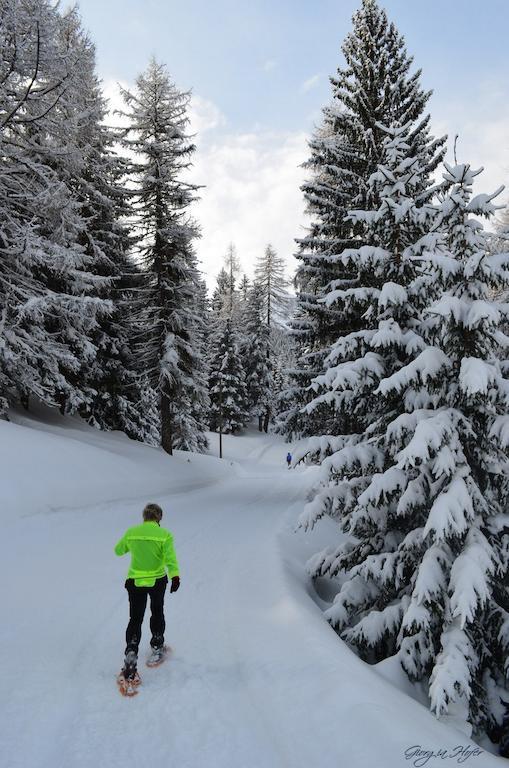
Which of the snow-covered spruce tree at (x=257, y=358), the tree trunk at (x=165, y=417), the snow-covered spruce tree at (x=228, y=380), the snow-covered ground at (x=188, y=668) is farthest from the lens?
the snow-covered spruce tree at (x=257, y=358)

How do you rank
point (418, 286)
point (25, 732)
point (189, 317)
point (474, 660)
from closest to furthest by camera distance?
point (25, 732), point (474, 660), point (418, 286), point (189, 317)

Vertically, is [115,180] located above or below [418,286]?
above

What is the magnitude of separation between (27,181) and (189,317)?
8282mm

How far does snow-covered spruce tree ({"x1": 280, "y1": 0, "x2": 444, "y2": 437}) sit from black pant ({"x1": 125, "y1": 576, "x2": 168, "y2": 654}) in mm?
8672

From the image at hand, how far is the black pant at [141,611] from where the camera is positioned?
4969mm

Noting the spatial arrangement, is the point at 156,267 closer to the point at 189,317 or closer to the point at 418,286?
the point at 189,317

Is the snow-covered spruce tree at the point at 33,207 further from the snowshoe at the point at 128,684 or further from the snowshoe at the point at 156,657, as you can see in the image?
the snowshoe at the point at 128,684

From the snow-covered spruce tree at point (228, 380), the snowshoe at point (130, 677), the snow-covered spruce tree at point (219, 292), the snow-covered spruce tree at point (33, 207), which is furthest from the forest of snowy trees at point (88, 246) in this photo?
the snow-covered spruce tree at point (219, 292)

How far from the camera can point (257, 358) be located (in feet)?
169

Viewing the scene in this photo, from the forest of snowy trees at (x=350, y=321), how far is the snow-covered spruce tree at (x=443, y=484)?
0.10ft

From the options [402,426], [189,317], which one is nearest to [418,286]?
[402,426]

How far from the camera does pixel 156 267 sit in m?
20.4

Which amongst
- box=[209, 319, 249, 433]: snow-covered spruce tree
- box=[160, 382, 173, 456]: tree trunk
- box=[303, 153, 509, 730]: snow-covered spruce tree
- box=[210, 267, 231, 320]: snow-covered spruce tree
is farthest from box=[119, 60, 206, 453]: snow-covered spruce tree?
box=[210, 267, 231, 320]: snow-covered spruce tree

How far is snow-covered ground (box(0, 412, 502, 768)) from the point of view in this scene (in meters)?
3.79
